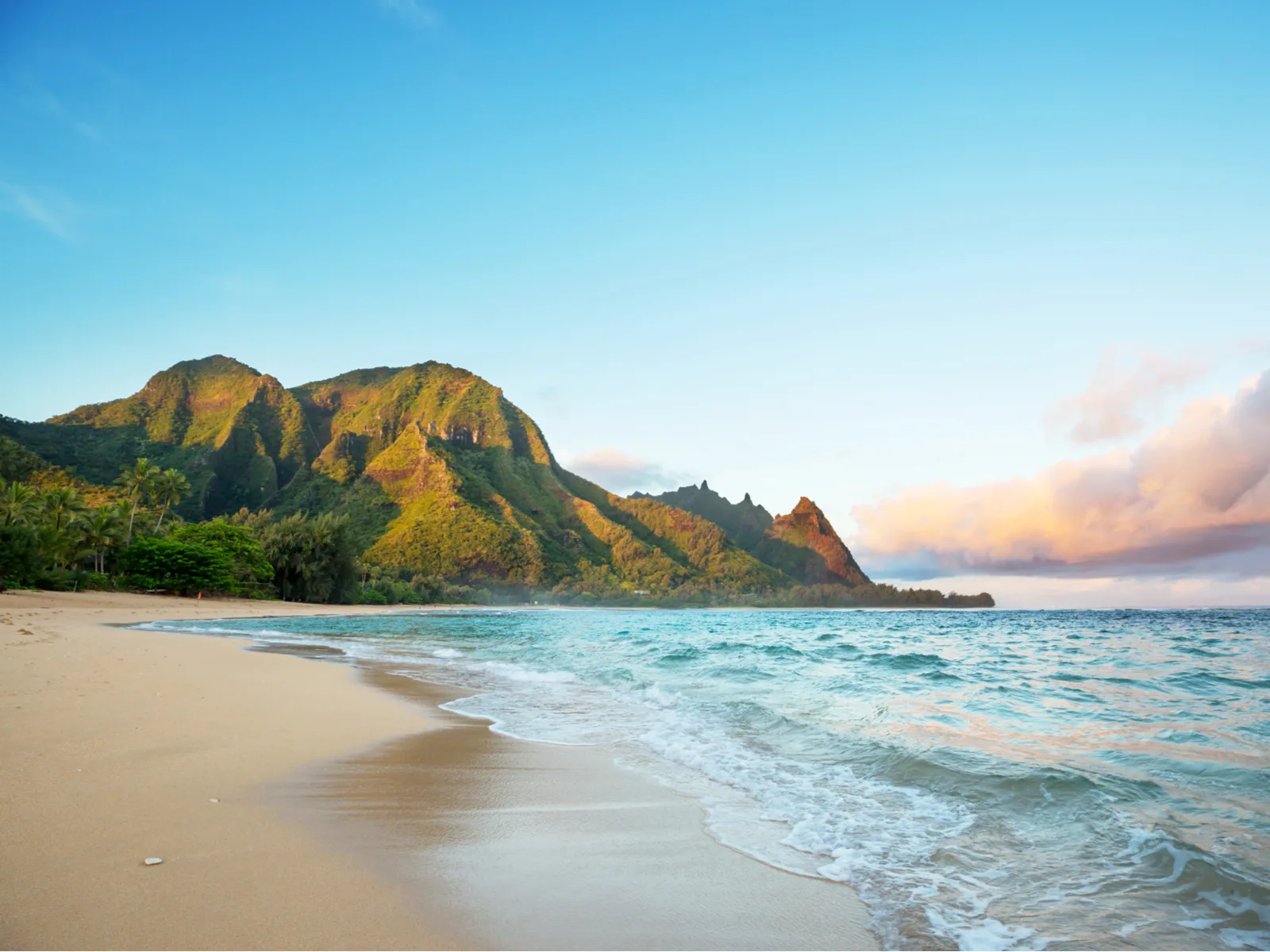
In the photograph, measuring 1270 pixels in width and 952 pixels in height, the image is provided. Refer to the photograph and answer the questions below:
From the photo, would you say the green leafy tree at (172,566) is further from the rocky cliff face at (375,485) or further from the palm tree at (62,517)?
the rocky cliff face at (375,485)

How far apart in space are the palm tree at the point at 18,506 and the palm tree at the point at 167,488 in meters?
13.7

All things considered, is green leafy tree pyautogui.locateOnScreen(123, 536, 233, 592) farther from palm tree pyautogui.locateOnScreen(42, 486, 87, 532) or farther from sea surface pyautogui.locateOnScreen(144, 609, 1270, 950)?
sea surface pyautogui.locateOnScreen(144, 609, 1270, 950)

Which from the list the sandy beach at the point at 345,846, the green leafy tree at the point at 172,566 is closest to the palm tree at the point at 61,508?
the green leafy tree at the point at 172,566

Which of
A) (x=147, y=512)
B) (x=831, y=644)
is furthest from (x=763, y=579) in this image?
(x=831, y=644)

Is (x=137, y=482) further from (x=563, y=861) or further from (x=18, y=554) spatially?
(x=563, y=861)

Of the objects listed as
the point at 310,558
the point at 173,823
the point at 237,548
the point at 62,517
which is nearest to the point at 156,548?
the point at 62,517

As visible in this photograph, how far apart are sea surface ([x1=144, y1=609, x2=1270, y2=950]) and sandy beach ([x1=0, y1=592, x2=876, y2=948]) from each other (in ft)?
2.15

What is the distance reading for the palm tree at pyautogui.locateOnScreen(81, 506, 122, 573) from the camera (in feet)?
189

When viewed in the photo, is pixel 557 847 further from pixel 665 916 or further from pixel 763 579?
pixel 763 579

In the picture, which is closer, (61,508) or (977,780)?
(977,780)

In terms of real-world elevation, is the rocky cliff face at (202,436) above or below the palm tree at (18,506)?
above

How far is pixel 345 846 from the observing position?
3947 millimetres

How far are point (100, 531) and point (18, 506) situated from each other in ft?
27.2

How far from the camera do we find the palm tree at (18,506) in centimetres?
4753
